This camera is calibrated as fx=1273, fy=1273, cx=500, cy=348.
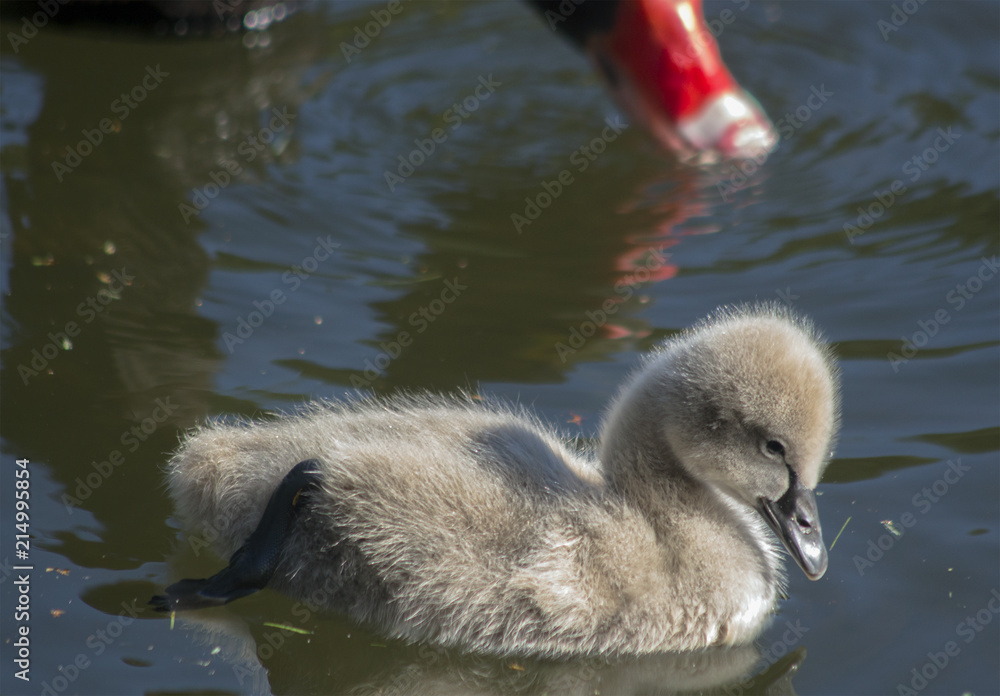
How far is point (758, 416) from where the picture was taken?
305 centimetres

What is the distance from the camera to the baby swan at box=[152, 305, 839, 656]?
3.07m

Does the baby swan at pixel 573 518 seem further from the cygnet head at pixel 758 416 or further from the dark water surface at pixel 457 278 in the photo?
the dark water surface at pixel 457 278

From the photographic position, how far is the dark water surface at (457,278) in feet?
10.4

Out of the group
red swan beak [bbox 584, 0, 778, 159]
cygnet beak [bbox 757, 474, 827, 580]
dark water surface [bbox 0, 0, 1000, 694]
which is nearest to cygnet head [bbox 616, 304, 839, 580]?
cygnet beak [bbox 757, 474, 827, 580]

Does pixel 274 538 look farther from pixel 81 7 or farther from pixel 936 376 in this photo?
pixel 81 7

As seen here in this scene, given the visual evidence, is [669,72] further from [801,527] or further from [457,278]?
[801,527]

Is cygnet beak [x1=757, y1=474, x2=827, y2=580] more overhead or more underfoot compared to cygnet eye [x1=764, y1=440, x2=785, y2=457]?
more underfoot

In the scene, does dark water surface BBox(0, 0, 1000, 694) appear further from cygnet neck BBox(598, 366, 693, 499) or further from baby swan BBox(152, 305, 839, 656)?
cygnet neck BBox(598, 366, 693, 499)

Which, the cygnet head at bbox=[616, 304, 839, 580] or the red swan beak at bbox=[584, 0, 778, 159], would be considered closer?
the cygnet head at bbox=[616, 304, 839, 580]

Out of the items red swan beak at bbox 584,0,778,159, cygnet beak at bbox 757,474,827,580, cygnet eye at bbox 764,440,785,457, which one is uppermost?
red swan beak at bbox 584,0,778,159

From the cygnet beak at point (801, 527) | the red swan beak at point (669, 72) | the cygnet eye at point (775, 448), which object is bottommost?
the cygnet beak at point (801, 527)

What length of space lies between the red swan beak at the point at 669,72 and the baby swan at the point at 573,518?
159 cm

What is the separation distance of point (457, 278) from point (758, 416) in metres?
1.77

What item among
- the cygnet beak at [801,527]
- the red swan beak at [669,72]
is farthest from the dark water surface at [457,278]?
the red swan beak at [669,72]
